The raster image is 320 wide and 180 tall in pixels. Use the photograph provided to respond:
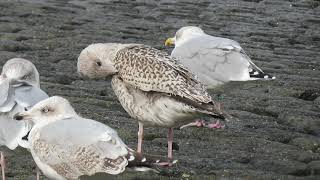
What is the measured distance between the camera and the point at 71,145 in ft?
18.9

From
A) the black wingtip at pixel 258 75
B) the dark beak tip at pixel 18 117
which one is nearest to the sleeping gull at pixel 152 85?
the dark beak tip at pixel 18 117

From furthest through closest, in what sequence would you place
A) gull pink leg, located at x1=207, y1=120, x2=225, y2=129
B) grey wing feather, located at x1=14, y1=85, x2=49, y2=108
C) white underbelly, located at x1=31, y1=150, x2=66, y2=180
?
1. gull pink leg, located at x1=207, y1=120, x2=225, y2=129
2. grey wing feather, located at x1=14, y1=85, x2=49, y2=108
3. white underbelly, located at x1=31, y1=150, x2=66, y2=180

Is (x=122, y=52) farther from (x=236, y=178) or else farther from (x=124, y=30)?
(x=124, y=30)

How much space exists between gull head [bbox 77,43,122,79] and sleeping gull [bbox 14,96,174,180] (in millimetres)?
1172

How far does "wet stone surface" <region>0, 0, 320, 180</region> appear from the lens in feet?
23.1

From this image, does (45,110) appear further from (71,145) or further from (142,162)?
(142,162)

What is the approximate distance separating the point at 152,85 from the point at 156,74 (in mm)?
93

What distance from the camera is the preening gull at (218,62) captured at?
8.16 metres

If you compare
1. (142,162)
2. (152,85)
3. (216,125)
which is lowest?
(216,125)

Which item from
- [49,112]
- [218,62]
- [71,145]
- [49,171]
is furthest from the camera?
[218,62]

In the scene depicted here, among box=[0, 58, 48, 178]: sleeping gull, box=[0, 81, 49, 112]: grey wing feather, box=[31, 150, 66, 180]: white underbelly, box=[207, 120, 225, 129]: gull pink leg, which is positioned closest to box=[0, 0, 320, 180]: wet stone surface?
box=[207, 120, 225, 129]: gull pink leg

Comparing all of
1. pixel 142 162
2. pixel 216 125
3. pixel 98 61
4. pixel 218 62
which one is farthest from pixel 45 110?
pixel 218 62

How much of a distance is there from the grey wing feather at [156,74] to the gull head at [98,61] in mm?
102

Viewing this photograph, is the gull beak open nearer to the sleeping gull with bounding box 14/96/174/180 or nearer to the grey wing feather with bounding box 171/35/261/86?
the sleeping gull with bounding box 14/96/174/180
